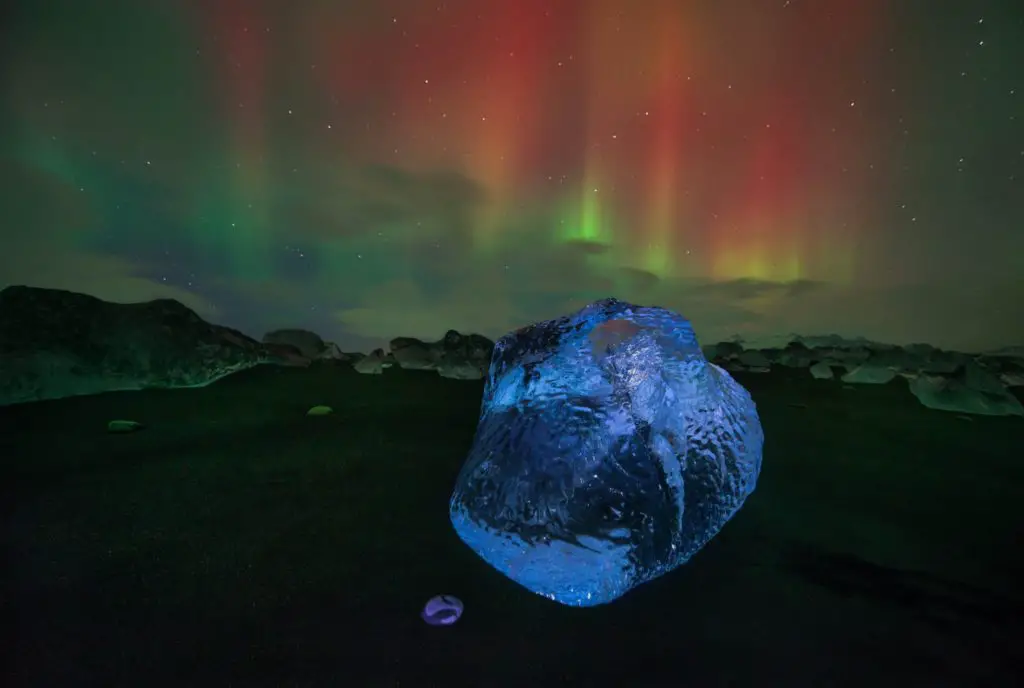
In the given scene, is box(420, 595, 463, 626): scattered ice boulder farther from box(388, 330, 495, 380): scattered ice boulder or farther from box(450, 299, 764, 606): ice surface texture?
box(388, 330, 495, 380): scattered ice boulder

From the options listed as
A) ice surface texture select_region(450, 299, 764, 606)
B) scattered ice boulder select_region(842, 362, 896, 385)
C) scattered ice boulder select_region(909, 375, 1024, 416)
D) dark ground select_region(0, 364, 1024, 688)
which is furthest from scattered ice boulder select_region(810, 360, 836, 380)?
ice surface texture select_region(450, 299, 764, 606)

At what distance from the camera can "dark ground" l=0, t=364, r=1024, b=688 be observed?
1.58 m

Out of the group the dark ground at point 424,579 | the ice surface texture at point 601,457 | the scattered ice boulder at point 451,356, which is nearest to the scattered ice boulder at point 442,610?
Result: the dark ground at point 424,579

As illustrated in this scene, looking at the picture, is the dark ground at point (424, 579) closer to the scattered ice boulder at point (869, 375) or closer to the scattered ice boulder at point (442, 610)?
the scattered ice boulder at point (442, 610)

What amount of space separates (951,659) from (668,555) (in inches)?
35.1

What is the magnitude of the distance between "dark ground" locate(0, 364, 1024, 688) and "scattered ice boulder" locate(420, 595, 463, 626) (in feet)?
0.14

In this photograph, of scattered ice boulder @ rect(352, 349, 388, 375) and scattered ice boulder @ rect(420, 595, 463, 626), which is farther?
scattered ice boulder @ rect(352, 349, 388, 375)

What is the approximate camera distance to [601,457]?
81.5 inches

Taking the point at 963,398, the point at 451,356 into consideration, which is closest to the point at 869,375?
the point at 963,398

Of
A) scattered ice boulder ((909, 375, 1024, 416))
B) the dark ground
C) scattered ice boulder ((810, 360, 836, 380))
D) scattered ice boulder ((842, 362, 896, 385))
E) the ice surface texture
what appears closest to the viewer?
the dark ground

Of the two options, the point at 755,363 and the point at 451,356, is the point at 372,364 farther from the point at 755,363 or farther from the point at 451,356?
the point at 755,363

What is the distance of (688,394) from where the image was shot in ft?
7.69

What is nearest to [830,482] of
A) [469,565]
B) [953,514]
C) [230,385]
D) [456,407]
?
[953,514]

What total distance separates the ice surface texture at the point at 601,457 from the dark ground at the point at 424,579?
0.13m
